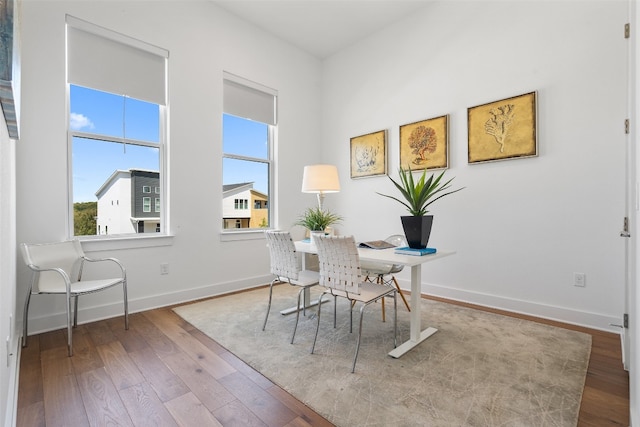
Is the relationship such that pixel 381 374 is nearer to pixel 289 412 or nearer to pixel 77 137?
pixel 289 412

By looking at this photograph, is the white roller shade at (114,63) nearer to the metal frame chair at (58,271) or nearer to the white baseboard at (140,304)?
the metal frame chair at (58,271)

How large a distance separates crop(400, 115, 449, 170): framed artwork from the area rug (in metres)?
1.61

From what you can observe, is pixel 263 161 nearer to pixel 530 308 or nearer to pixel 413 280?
pixel 413 280

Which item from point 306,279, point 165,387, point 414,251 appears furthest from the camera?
point 306,279

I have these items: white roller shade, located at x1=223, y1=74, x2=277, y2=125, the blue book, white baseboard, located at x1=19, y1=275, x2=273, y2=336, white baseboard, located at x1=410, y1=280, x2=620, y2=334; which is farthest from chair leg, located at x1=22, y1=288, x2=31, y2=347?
white baseboard, located at x1=410, y1=280, x2=620, y2=334

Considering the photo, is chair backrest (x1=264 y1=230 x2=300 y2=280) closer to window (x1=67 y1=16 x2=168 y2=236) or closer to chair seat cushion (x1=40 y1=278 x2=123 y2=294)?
chair seat cushion (x1=40 y1=278 x2=123 y2=294)

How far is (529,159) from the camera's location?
278 cm

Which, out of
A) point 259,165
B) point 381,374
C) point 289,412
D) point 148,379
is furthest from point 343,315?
point 259,165

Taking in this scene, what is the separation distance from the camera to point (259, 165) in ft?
13.3

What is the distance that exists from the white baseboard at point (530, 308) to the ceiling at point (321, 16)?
127 inches

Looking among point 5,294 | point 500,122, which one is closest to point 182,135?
point 5,294

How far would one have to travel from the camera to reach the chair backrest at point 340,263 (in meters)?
1.86

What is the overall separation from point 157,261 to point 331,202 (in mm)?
2410

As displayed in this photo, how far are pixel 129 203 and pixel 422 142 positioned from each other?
318 centimetres
